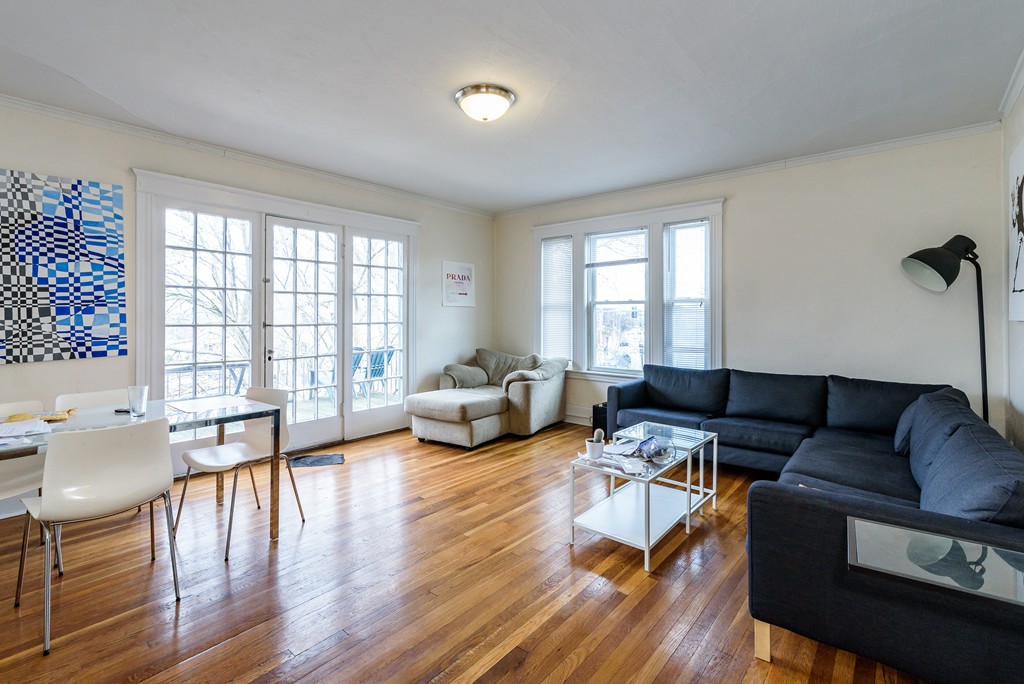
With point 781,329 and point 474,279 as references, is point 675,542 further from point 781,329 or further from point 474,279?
point 474,279

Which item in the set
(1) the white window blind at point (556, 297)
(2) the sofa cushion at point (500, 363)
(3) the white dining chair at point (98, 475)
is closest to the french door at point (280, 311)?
(2) the sofa cushion at point (500, 363)

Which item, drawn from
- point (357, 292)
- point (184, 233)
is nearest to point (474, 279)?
point (357, 292)

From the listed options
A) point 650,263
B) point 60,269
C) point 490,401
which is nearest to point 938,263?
point 650,263

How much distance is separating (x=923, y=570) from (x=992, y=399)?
292 cm

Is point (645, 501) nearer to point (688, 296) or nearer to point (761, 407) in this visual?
point (761, 407)

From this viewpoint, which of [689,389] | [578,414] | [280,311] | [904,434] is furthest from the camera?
[578,414]

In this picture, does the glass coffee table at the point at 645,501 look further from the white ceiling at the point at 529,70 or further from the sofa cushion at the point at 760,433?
the white ceiling at the point at 529,70

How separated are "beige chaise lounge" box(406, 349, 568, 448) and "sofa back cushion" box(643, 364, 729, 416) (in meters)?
1.14

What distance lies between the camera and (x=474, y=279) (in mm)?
6008

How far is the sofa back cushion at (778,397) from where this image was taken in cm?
376

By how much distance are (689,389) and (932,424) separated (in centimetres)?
200

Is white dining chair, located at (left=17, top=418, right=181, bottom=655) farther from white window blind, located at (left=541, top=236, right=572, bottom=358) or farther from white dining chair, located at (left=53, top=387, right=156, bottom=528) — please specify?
white window blind, located at (left=541, top=236, right=572, bottom=358)

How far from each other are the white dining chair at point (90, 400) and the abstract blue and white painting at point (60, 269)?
63 cm

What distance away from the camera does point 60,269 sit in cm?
312
